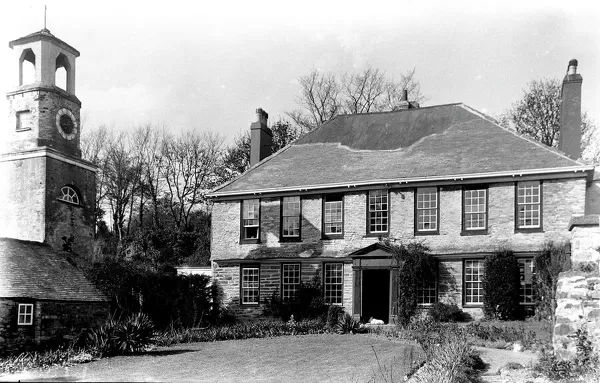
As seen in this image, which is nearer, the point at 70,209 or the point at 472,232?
the point at 70,209

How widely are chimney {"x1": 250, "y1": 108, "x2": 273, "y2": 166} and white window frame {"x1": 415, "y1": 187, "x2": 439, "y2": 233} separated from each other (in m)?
9.42

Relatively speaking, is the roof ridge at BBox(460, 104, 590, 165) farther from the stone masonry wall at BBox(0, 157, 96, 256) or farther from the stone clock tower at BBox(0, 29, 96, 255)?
the stone masonry wall at BBox(0, 157, 96, 256)

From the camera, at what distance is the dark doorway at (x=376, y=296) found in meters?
27.3

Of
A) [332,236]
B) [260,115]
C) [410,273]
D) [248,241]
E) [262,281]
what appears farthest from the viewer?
[260,115]

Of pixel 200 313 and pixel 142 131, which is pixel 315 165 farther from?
pixel 142 131

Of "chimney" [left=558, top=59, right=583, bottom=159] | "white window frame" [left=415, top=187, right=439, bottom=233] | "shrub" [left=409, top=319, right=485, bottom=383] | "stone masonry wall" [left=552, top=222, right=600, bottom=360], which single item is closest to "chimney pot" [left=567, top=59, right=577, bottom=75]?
"chimney" [left=558, top=59, right=583, bottom=159]

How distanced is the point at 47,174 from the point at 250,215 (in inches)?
353

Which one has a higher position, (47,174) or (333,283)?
(47,174)

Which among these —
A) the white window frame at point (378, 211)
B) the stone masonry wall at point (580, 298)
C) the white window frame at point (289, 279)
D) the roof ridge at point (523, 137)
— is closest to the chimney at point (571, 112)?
the roof ridge at point (523, 137)

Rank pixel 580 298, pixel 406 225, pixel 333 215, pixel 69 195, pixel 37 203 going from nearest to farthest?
pixel 580 298 < pixel 37 203 < pixel 69 195 < pixel 406 225 < pixel 333 215

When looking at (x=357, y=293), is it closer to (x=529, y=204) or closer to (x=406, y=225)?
(x=406, y=225)

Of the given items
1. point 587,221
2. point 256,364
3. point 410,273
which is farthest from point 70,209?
point 587,221

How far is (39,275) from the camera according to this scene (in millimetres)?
18844

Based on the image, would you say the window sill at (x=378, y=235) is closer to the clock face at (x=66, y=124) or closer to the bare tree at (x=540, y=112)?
the clock face at (x=66, y=124)
